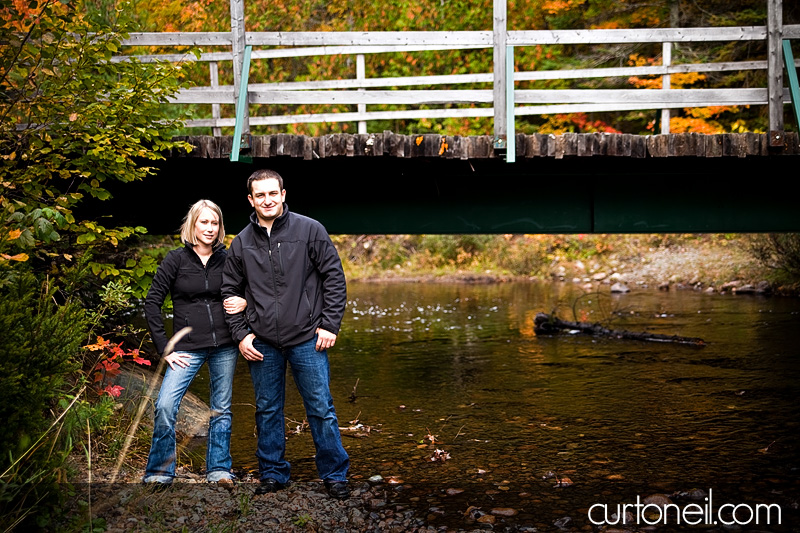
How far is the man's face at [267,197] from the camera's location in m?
4.89

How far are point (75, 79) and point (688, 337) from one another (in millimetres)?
9923

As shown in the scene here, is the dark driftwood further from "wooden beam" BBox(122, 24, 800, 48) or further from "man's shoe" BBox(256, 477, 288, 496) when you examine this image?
"man's shoe" BBox(256, 477, 288, 496)

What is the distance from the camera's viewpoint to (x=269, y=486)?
507cm

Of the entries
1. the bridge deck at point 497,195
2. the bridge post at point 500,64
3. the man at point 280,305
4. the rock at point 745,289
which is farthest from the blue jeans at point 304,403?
the rock at point 745,289

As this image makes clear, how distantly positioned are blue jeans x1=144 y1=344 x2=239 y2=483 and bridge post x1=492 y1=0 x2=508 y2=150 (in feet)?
13.2

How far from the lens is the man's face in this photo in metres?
4.89

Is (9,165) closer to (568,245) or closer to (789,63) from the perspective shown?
(789,63)

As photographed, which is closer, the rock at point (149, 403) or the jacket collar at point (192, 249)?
the jacket collar at point (192, 249)

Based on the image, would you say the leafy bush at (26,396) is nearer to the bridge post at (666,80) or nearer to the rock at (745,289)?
the bridge post at (666,80)

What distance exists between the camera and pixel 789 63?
7.65m

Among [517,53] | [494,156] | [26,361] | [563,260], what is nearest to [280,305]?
[26,361]

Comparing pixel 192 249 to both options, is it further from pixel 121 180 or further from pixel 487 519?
pixel 487 519

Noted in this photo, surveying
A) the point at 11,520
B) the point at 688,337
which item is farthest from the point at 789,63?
the point at 11,520

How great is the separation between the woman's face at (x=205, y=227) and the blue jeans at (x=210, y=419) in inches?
27.9
